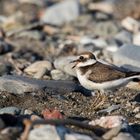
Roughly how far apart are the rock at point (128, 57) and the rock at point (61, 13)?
20.6ft

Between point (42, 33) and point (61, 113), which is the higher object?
point (61, 113)

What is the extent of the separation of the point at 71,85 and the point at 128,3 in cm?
893

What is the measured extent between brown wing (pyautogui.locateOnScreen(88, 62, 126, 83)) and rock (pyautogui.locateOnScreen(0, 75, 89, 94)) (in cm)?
82

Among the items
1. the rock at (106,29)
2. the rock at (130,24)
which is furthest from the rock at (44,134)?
the rock at (130,24)

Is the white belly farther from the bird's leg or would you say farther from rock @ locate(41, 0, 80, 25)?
rock @ locate(41, 0, 80, 25)

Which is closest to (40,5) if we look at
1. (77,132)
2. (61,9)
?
(61,9)

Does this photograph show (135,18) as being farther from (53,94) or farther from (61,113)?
(61,113)

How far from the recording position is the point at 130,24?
17.1 m

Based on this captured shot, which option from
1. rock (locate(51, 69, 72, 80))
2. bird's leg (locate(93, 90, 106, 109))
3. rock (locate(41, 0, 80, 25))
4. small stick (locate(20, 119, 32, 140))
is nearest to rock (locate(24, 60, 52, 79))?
rock (locate(51, 69, 72, 80))

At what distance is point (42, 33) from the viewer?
16.2 m

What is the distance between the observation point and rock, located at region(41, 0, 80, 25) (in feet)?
60.0

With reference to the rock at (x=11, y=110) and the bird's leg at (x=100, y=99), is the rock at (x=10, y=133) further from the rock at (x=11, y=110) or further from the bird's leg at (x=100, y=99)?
the bird's leg at (x=100, y=99)

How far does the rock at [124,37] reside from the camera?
15.3 metres

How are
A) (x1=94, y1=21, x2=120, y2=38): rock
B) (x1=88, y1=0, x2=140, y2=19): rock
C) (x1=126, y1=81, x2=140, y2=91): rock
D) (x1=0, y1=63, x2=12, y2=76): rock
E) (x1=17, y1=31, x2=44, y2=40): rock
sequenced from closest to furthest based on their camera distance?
1. (x1=126, y1=81, x2=140, y2=91): rock
2. (x1=0, y1=63, x2=12, y2=76): rock
3. (x1=17, y1=31, x2=44, y2=40): rock
4. (x1=94, y1=21, x2=120, y2=38): rock
5. (x1=88, y1=0, x2=140, y2=19): rock
